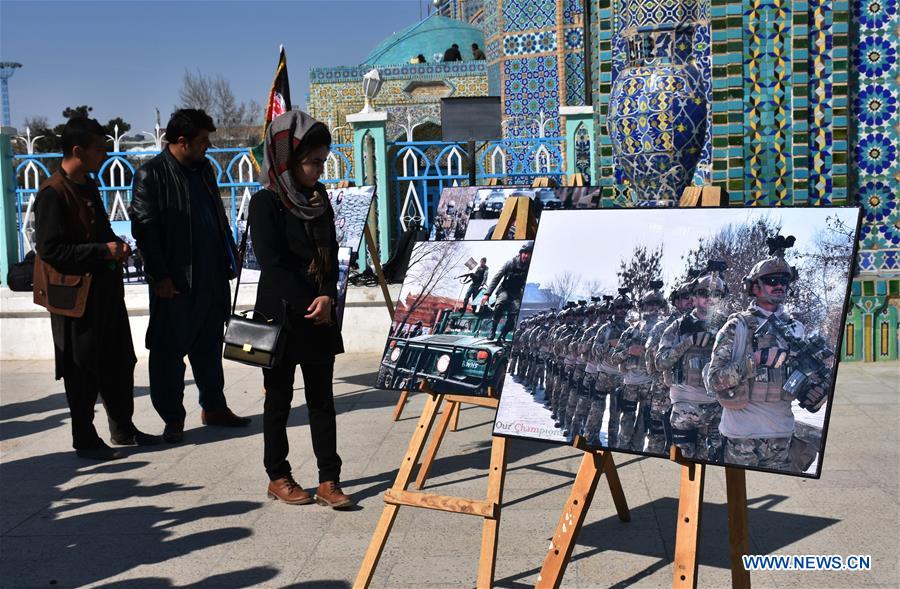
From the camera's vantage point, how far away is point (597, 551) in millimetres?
3826

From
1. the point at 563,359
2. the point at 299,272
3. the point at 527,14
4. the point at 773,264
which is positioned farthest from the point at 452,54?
the point at 773,264

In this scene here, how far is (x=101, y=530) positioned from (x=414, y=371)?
4.82ft

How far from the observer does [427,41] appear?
78.1 feet

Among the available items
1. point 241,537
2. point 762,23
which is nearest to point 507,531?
point 241,537

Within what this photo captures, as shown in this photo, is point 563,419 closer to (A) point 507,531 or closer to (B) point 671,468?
(A) point 507,531

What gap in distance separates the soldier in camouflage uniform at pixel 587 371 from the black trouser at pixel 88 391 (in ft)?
10.5

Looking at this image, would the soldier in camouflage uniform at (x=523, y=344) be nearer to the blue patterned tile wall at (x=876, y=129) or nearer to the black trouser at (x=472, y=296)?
the black trouser at (x=472, y=296)

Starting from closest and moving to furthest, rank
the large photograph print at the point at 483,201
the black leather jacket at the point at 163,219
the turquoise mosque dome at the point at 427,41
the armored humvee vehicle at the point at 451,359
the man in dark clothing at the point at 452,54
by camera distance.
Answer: the armored humvee vehicle at the point at 451,359 → the black leather jacket at the point at 163,219 → the large photograph print at the point at 483,201 → the man in dark clothing at the point at 452,54 → the turquoise mosque dome at the point at 427,41

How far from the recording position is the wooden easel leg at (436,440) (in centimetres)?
437

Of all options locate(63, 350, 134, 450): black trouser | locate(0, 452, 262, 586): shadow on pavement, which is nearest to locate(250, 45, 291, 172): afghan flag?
locate(63, 350, 134, 450): black trouser

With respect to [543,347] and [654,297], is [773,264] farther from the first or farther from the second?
[543,347]

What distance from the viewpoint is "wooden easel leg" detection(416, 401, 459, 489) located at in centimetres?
437

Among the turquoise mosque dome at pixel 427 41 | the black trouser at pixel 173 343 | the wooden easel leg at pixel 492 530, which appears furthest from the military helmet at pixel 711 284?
the turquoise mosque dome at pixel 427 41

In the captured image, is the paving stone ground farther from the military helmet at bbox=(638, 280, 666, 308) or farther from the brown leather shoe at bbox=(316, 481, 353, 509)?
the military helmet at bbox=(638, 280, 666, 308)
